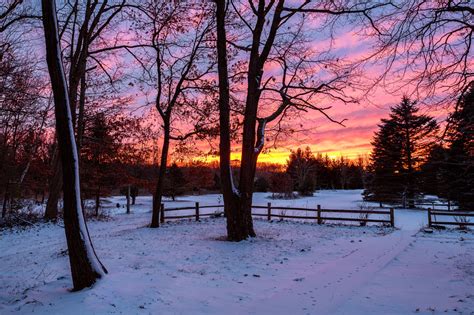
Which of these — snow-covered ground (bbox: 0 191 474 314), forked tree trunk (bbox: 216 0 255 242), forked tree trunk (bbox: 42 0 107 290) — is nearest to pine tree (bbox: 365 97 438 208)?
snow-covered ground (bbox: 0 191 474 314)

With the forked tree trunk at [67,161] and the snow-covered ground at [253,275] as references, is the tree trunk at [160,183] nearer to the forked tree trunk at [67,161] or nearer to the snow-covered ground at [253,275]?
the snow-covered ground at [253,275]

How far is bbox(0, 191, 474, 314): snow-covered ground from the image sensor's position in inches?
239

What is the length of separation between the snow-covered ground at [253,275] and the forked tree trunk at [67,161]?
487 millimetres

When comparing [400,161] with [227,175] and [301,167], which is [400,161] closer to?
[227,175]

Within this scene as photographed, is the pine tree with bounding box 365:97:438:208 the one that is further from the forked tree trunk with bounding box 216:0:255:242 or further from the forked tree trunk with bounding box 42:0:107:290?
the forked tree trunk with bounding box 42:0:107:290

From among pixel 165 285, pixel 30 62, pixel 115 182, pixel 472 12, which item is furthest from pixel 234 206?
pixel 115 182

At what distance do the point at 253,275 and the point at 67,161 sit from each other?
467 centimetres

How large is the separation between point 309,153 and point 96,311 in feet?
227

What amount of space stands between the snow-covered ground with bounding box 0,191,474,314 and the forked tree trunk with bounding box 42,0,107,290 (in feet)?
1.60

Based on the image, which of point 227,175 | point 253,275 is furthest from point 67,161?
point 227,175

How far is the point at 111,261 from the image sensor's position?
9.22 metres

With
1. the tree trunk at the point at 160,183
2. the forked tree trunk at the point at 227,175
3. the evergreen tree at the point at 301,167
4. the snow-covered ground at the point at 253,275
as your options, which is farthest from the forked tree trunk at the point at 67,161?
the evergreen tree at the point at 301,167

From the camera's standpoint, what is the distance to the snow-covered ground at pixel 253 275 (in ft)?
19.9

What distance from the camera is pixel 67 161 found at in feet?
22.1
